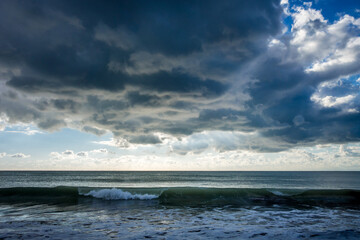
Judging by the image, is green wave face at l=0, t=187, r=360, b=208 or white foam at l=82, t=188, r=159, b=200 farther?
white foam at l=82, t=188, r=159, b=200

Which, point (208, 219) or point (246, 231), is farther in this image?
point (208, 219)

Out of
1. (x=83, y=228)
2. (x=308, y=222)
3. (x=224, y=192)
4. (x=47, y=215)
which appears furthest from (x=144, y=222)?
(x=224, y=192)

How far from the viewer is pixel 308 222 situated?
41.0ft

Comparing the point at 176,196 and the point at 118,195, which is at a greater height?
the point at 118,195

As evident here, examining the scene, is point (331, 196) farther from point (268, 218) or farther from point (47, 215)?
point (47, 215)

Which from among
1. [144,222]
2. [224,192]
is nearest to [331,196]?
[224,192]

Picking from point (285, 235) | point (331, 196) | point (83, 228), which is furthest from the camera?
point (331, 196)

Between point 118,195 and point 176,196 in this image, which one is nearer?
point 118,195

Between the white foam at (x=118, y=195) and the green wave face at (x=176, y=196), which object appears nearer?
the green wave face at (x=176, y=196)

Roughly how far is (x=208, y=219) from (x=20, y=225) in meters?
9.64

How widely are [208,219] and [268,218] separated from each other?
369 cm

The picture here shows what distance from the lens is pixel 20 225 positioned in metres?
11.1

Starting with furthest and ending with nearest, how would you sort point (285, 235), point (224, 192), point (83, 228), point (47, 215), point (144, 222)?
1. point (224, 192)
2. point (47, 215)
3. point (144, 222)
4. point (83, 228)
5. point (285, 235)

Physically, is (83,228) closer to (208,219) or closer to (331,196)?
(208,219)
